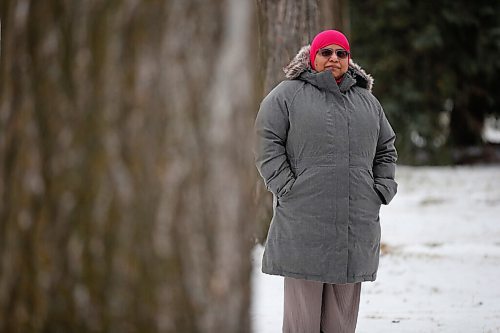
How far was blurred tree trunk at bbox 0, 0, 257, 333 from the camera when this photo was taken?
2191 millimetres

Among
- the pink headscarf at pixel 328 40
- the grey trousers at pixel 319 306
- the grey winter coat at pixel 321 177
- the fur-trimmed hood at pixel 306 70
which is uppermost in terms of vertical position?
the pink headscarf at pixel 328 40

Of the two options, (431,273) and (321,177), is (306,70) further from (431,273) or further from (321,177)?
(431,273)

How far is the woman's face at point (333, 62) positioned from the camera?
399 cm

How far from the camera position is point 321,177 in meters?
3.84

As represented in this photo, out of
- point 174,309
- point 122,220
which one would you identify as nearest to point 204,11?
point 122,220

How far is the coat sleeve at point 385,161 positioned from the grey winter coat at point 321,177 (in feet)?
0.18

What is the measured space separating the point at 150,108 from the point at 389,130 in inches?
88.9

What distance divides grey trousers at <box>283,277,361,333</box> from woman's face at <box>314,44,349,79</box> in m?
1.13

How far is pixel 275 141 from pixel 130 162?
1828mm

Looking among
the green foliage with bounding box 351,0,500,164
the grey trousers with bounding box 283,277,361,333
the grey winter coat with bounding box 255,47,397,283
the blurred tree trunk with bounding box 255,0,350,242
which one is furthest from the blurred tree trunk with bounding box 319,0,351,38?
the green foliage with bounding box 351,0,500,164

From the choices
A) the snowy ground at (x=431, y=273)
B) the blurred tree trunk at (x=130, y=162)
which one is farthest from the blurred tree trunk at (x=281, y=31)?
the blurred tree trunk at (x=130, y=162)

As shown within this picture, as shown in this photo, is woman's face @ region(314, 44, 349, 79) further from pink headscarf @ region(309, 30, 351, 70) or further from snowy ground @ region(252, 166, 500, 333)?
snowy ground @ region(252, 166, 500, 333)

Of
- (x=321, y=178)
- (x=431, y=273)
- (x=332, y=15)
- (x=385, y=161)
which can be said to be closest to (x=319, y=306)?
(x=321, y=178)

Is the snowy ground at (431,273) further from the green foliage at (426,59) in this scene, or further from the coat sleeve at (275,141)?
the green foliage at (426,59)
